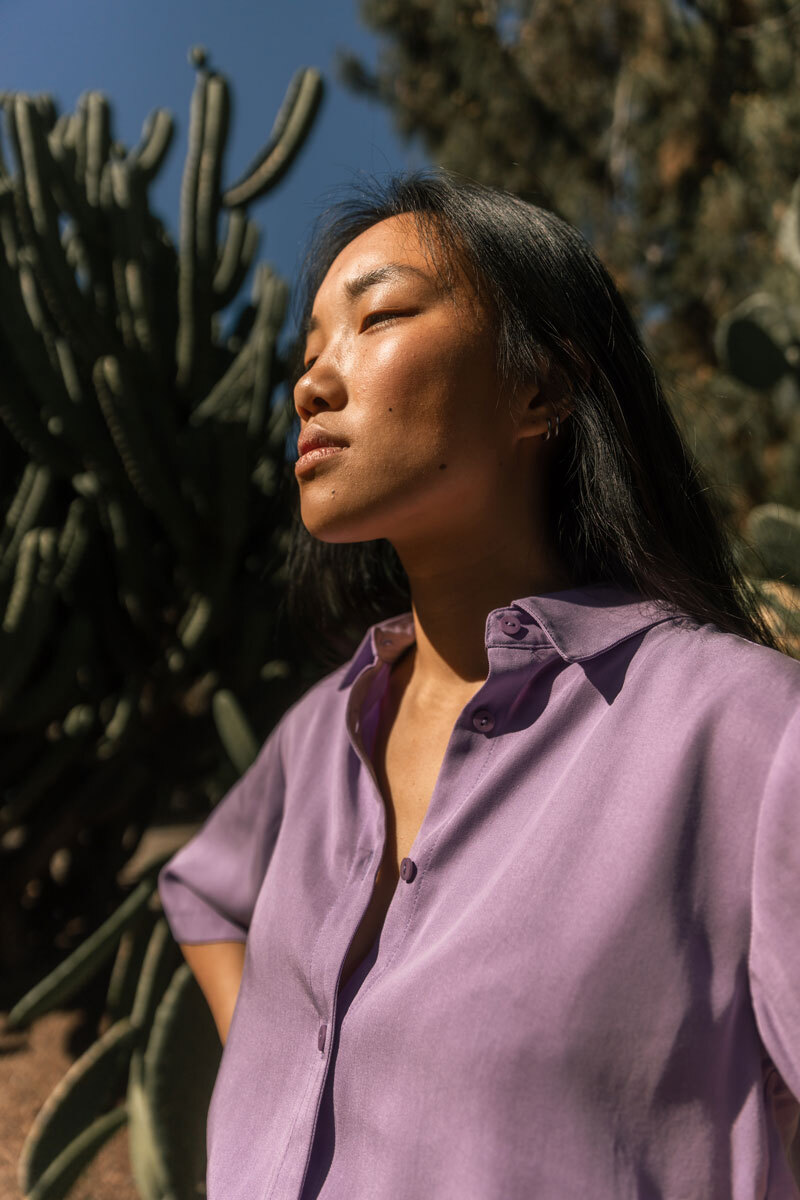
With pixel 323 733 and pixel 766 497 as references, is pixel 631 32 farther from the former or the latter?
pixel 323 733

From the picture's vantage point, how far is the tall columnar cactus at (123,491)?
90.8 inches

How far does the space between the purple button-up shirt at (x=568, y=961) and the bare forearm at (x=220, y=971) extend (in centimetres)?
24

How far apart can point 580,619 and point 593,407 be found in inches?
10.8

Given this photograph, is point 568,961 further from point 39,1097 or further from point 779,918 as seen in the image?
point 39,1097

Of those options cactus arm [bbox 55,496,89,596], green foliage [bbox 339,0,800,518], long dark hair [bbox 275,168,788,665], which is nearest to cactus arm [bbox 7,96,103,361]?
cactus arm [bbox 55,496,89,596]

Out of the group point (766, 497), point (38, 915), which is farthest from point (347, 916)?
point (766, 497)

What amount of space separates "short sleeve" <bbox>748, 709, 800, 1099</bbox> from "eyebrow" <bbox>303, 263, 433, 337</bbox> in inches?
27.3

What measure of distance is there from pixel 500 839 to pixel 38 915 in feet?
6.82

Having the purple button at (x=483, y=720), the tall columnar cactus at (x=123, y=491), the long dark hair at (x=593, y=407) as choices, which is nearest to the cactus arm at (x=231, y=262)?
the tall columnar cactus at (x=123, y=491)

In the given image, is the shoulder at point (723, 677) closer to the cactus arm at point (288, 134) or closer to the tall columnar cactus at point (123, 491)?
the tall columnar cactus at point (123, 491)

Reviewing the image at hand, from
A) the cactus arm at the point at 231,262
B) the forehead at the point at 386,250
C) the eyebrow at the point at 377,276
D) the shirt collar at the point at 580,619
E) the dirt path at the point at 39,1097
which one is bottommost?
the dirt path at the point at 39,1097

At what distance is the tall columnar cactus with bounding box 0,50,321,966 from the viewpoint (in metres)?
2.31

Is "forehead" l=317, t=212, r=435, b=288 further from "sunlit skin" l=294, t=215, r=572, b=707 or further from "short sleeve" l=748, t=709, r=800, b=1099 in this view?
"short sleeve" l=748, t=709, r=800, b=1099

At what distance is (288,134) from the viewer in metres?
2.67
